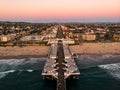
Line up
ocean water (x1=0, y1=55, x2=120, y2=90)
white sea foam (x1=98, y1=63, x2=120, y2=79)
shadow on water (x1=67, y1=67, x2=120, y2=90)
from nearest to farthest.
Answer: shadow on water (x1=67, y1=67, x2=120, y2=90), ocean water (x1=0, y1=55, x2=120, y2=90), white sea foam (x1=98, y1=63, x2=120, y2=79)

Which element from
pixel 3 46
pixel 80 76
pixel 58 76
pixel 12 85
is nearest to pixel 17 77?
pixel 12 85

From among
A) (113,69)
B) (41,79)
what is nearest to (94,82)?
(113,69)

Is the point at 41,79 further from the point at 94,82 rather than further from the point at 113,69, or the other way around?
the point at 113,69

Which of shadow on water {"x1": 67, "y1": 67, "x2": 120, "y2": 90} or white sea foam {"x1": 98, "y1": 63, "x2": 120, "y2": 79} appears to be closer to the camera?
shadow on water {"x1": 67, "y1": 67, "x2": 120, "y2": 90}

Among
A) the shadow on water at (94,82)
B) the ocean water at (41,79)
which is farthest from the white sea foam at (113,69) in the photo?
the shadow on water at (94,82)

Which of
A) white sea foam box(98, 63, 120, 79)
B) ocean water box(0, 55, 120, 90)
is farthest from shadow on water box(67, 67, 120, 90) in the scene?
white sea foam box(98, 63, 120, 79)

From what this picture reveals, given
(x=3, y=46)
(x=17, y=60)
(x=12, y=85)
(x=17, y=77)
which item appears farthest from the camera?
(x=3, y=46)

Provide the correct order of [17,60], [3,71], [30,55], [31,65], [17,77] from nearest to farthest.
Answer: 1. [17,77]
2. [3,71]
3. [31,65]
4. [17,60]
5. [30,55]

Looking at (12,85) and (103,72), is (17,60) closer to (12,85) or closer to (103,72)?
(12,85)

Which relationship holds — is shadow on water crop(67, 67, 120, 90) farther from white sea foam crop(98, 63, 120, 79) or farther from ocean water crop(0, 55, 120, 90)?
white sea foam crop(98, 63, 120, 79)
